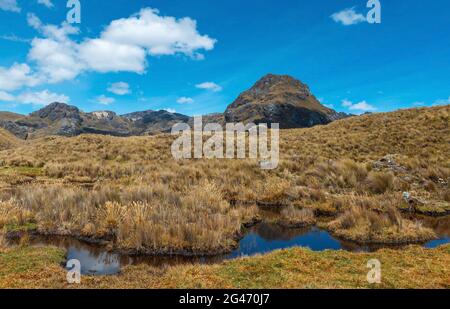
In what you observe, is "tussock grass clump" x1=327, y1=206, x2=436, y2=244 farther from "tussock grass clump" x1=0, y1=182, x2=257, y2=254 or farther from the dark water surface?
"tussock grass clump" x1=0, y1=182, x2=257, y2=254

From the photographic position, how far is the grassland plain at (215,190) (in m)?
14.8

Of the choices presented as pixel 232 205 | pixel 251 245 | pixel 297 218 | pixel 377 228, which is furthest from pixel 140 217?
pixel 377 228

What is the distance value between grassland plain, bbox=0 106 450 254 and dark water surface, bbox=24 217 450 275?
53 centimetres

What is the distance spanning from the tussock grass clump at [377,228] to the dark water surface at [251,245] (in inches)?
19.0

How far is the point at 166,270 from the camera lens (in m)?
10.9

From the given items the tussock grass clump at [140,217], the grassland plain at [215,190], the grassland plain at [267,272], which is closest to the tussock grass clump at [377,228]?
the grassland plain at [215,190]

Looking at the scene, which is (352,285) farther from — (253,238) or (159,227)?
(159,227)

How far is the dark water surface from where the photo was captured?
40.5 feet

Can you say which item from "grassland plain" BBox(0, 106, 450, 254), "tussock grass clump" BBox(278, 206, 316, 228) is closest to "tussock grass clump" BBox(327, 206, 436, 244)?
"grassland plain" BBox(0, 106, 450, 254)

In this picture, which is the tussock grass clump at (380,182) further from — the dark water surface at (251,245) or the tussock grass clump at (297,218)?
the tussock grass clump at (297,218)

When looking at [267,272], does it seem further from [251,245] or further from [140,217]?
[140,217]

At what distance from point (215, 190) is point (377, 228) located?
8.96m
